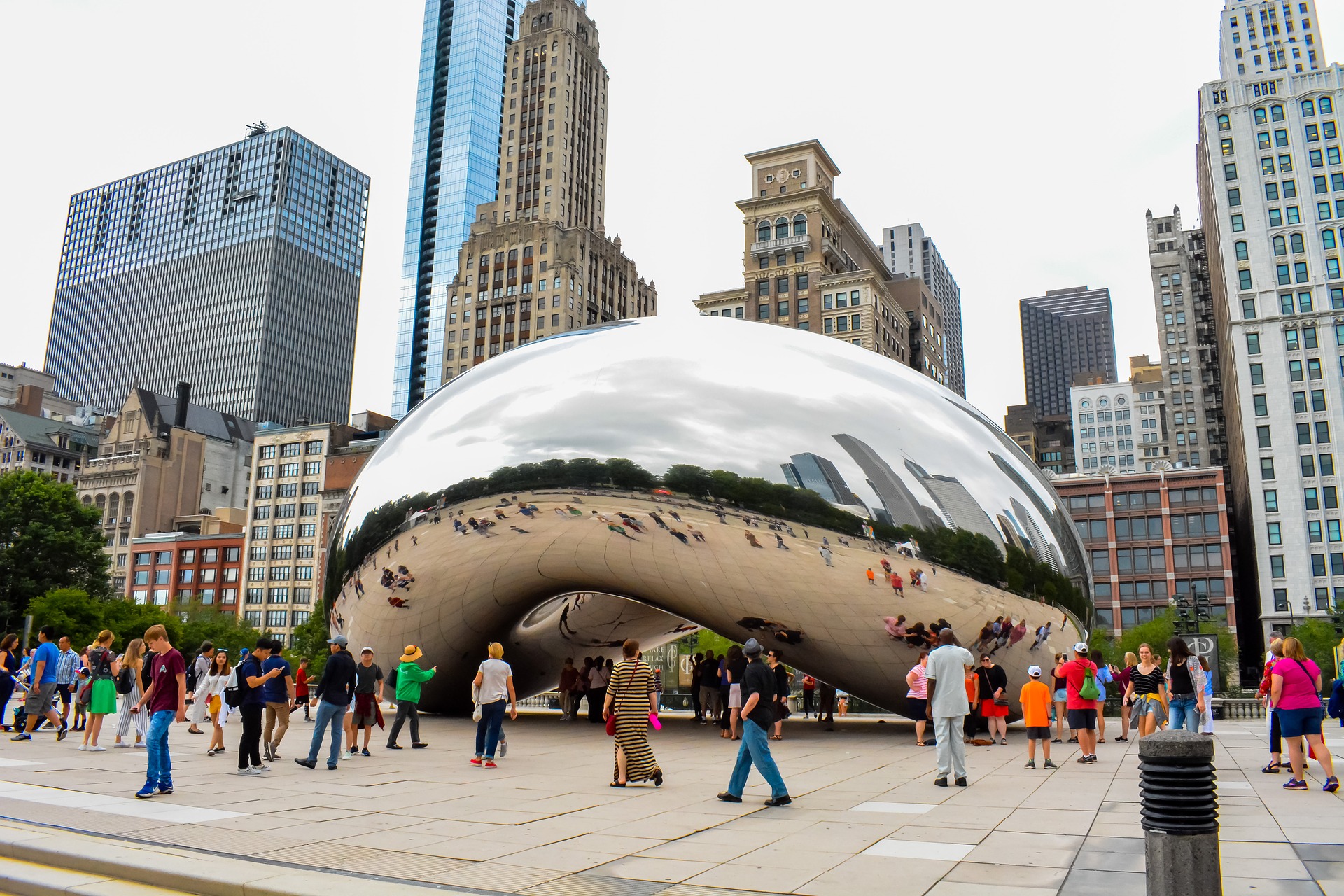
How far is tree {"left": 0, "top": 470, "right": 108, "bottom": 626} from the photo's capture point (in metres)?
52.0

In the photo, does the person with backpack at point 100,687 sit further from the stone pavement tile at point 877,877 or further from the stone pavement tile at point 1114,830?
the stone pavement tile at point 1114,830

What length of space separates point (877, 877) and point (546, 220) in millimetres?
119325

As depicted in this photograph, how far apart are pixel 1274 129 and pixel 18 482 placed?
109309 millimetres

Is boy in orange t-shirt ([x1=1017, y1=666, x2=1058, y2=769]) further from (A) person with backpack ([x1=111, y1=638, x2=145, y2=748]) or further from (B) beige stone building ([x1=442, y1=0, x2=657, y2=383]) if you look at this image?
(B) beige stone building ([x1=442, y1=0, x2=657, y2=383])

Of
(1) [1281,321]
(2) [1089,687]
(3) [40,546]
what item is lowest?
(2) [1089,687]

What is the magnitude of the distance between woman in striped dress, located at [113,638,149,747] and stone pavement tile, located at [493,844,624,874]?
863 centimetres

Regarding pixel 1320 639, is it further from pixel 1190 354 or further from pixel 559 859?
pixel 559 859

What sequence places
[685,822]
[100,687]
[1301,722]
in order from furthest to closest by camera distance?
[100,687] → [1301,722] → [685,822]

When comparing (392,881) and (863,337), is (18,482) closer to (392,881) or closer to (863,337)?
(392,881)

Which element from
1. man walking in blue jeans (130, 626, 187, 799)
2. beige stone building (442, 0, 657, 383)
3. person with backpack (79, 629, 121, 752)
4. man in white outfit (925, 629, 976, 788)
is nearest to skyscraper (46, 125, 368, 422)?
beige stone building (442, 0, 657, 383)

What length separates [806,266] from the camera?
10688cm

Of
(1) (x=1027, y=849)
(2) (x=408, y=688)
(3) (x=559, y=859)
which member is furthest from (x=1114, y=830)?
(2) (x=408, y=688)

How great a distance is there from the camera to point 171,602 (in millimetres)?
89938

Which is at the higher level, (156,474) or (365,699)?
(156,474)
